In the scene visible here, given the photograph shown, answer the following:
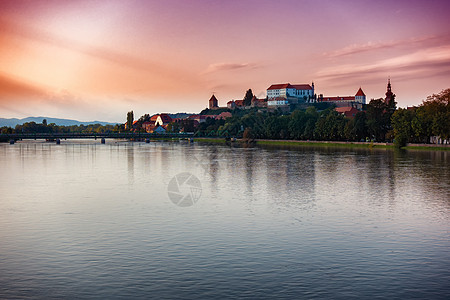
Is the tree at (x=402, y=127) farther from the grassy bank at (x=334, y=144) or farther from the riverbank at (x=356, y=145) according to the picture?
the grassy bank at (x=334, y=144)

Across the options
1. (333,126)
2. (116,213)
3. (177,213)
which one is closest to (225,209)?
(177,213)

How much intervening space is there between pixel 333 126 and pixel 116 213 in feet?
344

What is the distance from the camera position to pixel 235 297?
46.4 ft

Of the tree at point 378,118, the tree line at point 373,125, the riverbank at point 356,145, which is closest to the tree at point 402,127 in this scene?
the tree line at point 373,125

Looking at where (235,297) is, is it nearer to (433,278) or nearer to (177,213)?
(433,278)

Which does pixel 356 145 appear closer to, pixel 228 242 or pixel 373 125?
pixel 373 125

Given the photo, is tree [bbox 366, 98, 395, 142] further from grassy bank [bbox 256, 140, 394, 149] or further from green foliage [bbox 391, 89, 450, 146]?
green foliage [bbox 391, 89, 450, 146]
